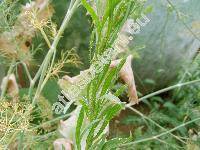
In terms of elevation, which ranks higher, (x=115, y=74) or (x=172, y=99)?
(x=115, y=74)

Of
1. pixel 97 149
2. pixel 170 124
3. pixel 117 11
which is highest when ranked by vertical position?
pixel 117 11

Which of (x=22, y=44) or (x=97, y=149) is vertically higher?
(x=22, y=44)

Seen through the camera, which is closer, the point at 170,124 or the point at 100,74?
the point at 100,74

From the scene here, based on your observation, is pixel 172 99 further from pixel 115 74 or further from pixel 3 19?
pixel 115 74

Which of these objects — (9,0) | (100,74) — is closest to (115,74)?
(100,74)

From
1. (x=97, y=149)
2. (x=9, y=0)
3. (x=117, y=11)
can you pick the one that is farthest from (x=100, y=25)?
(x=9, y=0)

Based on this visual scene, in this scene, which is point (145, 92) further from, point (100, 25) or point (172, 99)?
point (100, 25)

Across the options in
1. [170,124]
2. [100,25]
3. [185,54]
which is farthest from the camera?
[185,54]

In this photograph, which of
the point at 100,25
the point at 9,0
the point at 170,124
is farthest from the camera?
the point at 170,124

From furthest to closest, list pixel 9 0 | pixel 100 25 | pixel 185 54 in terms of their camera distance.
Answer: pixel 185 54, pixel 9 0, pixel 100 25
